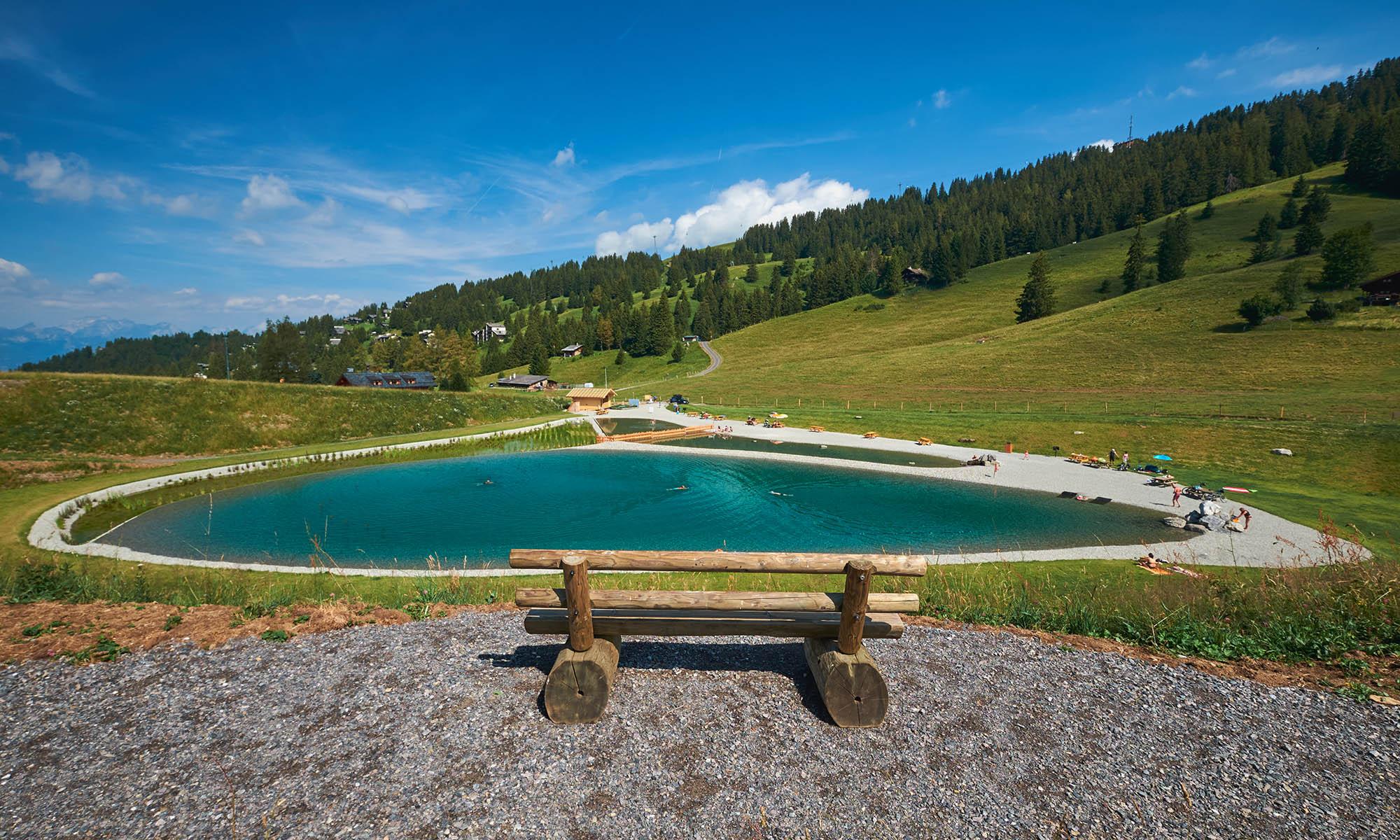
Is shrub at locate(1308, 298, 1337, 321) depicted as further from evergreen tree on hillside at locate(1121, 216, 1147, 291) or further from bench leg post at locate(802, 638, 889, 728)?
bench leg post at locate(802, 638, 889, 728)

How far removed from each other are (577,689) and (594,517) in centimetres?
1972

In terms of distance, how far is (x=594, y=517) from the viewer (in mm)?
25672

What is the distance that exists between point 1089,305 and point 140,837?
11251cm

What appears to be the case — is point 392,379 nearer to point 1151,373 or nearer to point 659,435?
point 659,435

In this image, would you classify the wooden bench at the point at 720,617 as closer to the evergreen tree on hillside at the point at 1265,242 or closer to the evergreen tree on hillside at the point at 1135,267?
the evergreen tree on hillside at the point at 1265,242

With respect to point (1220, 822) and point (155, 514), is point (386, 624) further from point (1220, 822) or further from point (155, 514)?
point (155, 514)

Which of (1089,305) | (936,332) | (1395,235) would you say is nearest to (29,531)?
(936,332)

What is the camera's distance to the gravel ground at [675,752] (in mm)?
4910

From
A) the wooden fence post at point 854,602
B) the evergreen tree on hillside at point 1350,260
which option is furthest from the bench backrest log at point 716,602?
the evergreen tree on hillside at point 1350,260

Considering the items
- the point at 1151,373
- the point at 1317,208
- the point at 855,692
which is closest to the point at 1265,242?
the point at 1317,208

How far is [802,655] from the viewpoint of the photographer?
7.92m

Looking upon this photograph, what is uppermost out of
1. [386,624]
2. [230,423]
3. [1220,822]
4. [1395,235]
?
[1395,235]

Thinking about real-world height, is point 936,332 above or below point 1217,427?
above

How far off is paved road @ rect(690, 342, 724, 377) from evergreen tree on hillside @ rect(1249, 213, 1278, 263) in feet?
297
